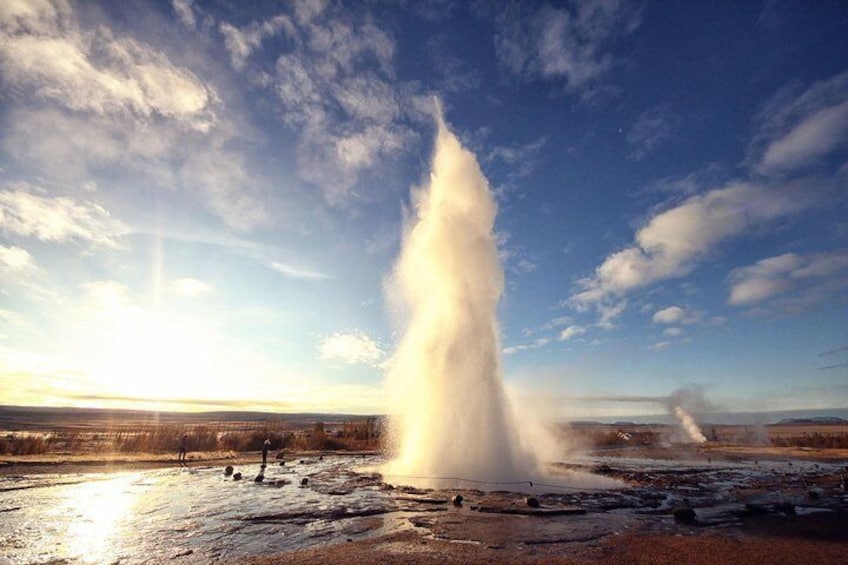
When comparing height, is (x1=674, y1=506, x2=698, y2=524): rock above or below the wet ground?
above

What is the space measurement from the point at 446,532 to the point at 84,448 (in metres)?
41.9

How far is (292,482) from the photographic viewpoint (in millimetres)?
24312

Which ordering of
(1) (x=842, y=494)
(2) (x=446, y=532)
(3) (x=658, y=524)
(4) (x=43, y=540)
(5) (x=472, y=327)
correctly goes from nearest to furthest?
1. (4) (x=43, y=540)
2. (2) (x=446, y=532)
3. (3) (x=658, y=524)
4. (1) (x=842, y=494)
5. (5) (x=472, y=327)

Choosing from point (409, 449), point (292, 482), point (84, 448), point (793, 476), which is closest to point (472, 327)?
point (409, 449)

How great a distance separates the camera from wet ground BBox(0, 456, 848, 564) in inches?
477

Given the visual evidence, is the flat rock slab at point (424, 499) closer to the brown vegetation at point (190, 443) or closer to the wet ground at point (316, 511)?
the wet ground at point (316, 511)

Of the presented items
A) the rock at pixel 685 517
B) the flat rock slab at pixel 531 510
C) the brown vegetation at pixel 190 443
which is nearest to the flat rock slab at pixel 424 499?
the flat rock slab at pixel 531 510

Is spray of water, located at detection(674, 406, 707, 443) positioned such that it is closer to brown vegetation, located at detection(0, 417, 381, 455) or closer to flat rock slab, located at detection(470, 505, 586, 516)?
brown vegetation, located at detection(0, 417, 381, 455)

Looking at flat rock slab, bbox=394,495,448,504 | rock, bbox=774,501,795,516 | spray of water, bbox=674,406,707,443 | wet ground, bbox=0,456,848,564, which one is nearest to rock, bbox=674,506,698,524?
wet ground, bbox=0,456,848,564

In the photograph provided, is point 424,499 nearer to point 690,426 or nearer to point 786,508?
point 786,508

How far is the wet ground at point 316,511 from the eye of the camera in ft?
39.7

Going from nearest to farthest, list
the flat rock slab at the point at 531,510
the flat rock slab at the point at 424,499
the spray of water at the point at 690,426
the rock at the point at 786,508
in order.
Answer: the flat rock slab at the point at 531,510
the rock at the point at 786,508
the flat rock slab at the point at 424,499
the spray of water at the point at 690,426

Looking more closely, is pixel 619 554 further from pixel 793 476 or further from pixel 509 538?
pixel 793 476

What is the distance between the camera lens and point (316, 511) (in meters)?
16.4
